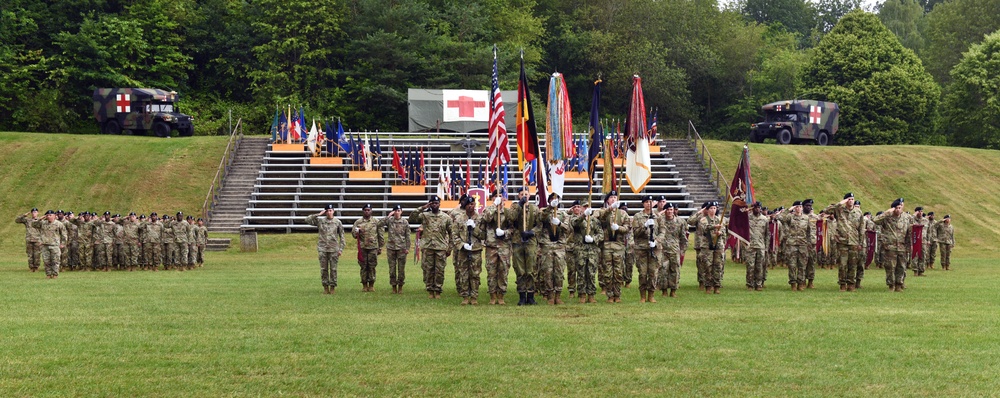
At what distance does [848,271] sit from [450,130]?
101 feet

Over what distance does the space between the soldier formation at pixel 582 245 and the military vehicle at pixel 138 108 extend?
31.7 metres

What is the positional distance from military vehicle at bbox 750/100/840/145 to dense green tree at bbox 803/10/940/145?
556 cm

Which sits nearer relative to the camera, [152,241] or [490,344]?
[490,344]

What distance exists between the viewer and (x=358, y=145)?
44281 millimetres

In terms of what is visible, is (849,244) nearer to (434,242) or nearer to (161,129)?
(434,242)

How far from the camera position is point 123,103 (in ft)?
163

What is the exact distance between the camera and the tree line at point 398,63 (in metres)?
55.6

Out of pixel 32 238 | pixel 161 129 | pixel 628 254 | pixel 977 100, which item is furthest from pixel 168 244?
pixel 977 100

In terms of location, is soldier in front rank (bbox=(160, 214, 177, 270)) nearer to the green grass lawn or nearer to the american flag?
the green grass lawn

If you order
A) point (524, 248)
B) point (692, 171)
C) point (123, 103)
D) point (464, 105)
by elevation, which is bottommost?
point (524, 248)

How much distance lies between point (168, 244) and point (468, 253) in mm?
13681

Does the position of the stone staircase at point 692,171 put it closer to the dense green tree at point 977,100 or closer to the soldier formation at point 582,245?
the dense green tree at point 977,100

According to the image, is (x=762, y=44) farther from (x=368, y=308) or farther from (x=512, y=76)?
(x=368, y=308)

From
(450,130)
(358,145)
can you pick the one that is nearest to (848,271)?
(358,145)
